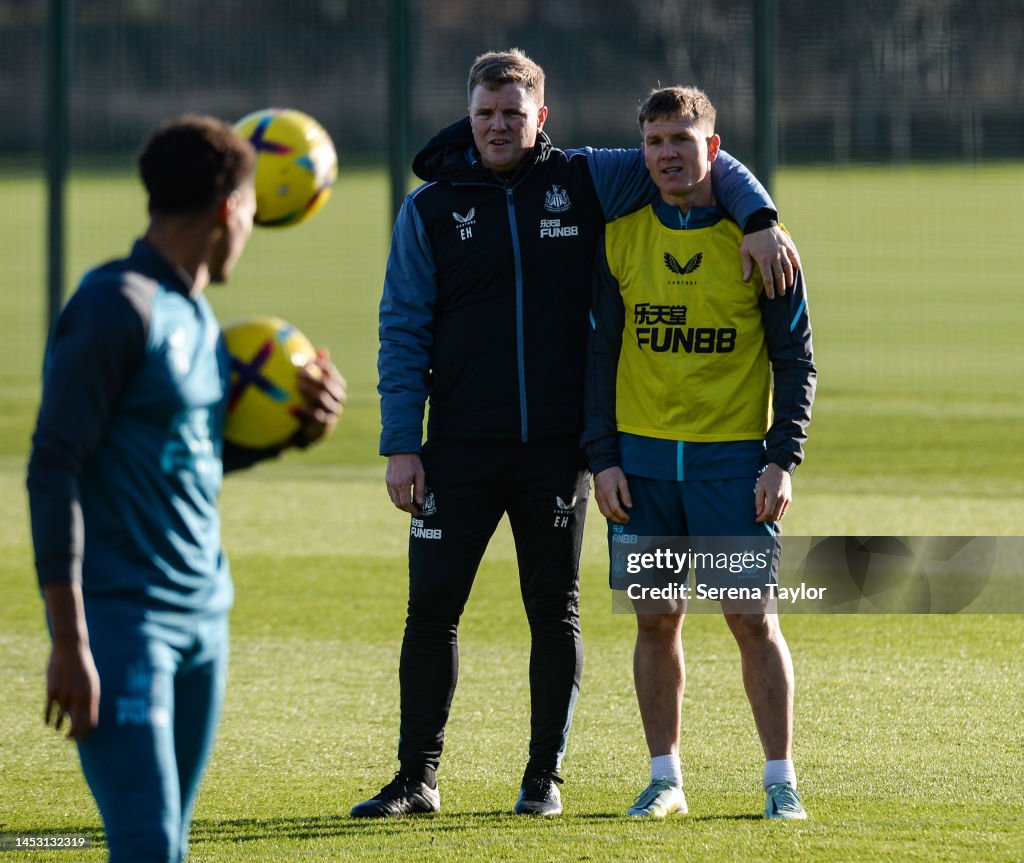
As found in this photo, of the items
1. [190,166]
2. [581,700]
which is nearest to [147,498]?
[190,166]

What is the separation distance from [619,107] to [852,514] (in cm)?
771

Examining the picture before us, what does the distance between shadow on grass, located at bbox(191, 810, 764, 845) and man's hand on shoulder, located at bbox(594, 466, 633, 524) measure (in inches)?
34.6

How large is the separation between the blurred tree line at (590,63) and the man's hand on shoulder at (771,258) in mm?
10209

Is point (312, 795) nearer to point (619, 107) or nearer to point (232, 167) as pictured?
point (232, 167)

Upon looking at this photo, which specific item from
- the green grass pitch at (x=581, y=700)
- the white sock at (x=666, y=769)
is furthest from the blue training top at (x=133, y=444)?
the white sock at (x=666, y=769)

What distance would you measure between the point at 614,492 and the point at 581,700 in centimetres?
180

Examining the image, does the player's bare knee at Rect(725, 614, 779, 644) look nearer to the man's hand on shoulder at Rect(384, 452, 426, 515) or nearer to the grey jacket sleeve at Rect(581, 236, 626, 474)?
the grey jacket sleeve at Rect(581, 236, 626, 474)

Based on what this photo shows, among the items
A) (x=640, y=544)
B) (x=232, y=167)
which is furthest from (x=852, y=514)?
(x=232, y=167)

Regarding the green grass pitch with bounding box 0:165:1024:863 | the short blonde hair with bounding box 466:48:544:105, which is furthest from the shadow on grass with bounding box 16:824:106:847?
the short blonde hair with bounding box 466:48:544:105

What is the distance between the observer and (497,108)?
4.82 metres

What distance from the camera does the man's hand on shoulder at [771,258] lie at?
4.60m

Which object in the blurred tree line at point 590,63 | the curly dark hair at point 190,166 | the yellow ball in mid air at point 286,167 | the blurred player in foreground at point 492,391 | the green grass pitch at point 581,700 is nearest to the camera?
the curly dark hair at point 190,166

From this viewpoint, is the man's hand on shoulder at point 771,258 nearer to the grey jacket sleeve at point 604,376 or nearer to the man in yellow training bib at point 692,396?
the man in yellow training bib at point 692,396

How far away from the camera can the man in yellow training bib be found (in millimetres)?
4676
